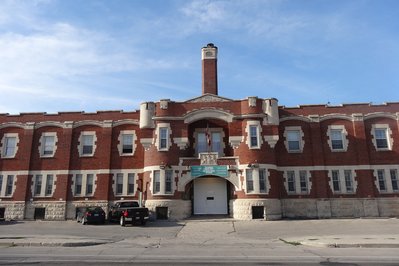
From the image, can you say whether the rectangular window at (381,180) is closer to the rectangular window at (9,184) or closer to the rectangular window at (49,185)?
the rectangular window at (49,185)

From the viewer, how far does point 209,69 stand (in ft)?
113

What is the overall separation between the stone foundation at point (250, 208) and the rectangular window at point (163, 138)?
25.3ft

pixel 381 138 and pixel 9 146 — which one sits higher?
pixel 381 138

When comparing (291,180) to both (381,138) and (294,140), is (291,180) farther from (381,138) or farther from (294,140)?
(381,138)

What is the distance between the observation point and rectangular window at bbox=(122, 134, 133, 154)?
3259 cm

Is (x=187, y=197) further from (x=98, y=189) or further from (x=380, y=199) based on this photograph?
(x=380, y=199)

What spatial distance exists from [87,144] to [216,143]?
12.3 metres

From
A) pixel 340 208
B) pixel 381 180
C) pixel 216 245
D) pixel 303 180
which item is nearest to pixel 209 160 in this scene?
pixel 303 180

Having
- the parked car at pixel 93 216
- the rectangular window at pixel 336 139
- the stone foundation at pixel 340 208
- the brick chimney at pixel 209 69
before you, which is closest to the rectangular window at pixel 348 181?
the stone foundation at pixel 340 208

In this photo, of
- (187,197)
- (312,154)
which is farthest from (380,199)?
(187,197)

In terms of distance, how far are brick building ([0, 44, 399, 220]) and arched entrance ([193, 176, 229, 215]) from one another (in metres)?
0.09

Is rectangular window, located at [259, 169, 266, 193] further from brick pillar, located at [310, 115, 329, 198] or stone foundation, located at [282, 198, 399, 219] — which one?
brick pillar, located at [310, 115, 329, 198]

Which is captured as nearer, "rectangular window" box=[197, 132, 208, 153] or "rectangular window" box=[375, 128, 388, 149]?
"rectangular window" box=[375, 128, 388, 149]

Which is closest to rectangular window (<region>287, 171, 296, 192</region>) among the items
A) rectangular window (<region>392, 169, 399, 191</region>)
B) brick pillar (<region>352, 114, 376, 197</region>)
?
brick pillar (<region>352, 114, 376, 197</region>)
